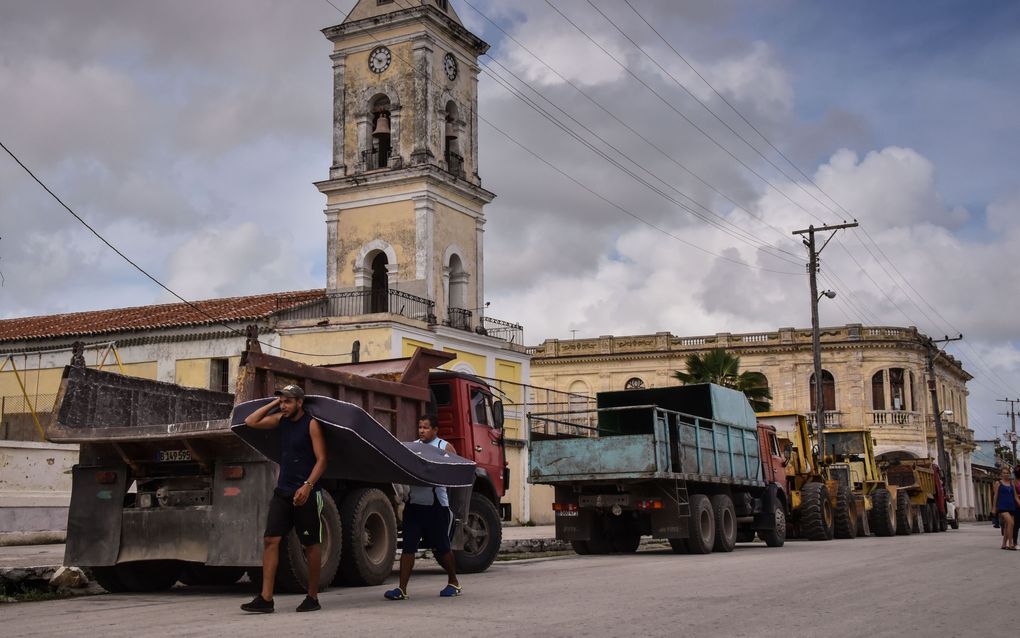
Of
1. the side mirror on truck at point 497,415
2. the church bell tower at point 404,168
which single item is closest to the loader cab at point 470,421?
the side mirror on truck at point 497,415

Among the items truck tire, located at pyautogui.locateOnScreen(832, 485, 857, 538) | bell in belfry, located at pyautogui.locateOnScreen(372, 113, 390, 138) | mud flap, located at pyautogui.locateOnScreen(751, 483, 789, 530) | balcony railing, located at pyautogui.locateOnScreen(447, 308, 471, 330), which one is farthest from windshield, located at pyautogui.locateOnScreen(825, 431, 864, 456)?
bell in belfry, located at pyautogui.locateOnScreen(372, 113, 390, 138)

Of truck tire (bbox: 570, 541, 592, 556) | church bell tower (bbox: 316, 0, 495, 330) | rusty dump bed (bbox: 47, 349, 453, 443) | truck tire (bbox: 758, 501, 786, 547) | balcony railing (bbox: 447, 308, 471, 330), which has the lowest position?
truck tire (bbox: 570, 541, 592, 556)

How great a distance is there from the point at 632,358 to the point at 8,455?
4138 cm

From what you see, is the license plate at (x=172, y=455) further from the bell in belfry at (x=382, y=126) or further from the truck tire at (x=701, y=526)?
the bell in belfry at (x=382, y=126)

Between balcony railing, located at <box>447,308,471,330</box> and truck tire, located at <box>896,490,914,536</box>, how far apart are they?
46.3ft

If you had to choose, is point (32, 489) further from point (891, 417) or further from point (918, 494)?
point (891, 417)

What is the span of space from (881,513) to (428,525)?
68.8 ft

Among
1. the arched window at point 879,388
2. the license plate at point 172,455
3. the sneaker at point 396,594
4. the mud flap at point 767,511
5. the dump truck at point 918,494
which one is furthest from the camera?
the arched window at point 879,388

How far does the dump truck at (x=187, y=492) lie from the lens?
1054cm

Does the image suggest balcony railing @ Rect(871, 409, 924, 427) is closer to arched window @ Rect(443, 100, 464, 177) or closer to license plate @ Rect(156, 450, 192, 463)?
arched window @ Rect(443, 100, 464, 177)

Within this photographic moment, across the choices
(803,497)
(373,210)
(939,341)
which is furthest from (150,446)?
(939,341)

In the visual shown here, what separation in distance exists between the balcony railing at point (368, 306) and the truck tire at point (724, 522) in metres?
14.8

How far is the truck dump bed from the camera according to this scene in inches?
692

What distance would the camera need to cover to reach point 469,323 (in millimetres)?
35875
